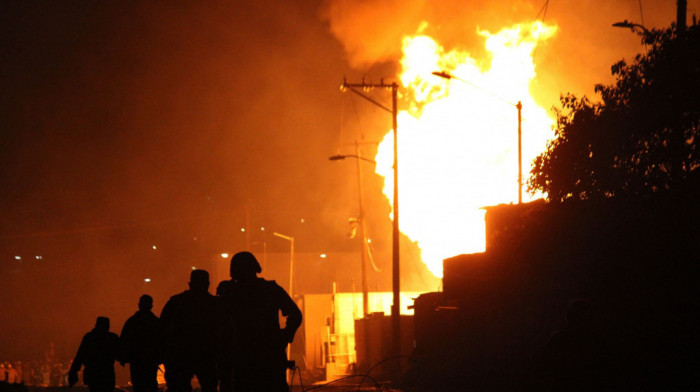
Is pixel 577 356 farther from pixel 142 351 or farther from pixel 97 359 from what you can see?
pixel 97 359

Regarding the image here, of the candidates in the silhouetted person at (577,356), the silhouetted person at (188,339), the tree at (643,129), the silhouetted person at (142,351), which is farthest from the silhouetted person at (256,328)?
the tree at (643,129)

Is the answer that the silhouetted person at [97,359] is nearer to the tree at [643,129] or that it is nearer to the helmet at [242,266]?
the helmet at [242,266]

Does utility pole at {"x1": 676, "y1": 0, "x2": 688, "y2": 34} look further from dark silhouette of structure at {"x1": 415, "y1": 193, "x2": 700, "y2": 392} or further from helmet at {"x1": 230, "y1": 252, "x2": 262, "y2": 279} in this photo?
helmet at {"x1": 230, "y1": 252, "x2": 262, "y2": 279}

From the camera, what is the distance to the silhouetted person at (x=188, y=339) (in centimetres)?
869

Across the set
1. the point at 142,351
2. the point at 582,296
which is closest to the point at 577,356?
the point at 142,351

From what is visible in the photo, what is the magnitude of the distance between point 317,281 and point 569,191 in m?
70.7

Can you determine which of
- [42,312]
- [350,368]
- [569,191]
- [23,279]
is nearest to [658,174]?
[569,191]

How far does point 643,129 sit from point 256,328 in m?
12.0

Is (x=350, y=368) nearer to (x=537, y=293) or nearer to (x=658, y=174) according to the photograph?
(x=537, y=293)

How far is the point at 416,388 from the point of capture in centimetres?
2442

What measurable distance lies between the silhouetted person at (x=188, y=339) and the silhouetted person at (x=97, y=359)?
3506 millimetres

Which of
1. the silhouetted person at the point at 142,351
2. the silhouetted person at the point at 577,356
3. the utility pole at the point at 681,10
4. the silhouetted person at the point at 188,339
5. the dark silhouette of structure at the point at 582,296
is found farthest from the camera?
the utility pole at the point at 681,10

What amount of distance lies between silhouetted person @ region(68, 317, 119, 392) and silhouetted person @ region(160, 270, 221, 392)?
3.51 meters

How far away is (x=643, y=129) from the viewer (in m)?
16.8
